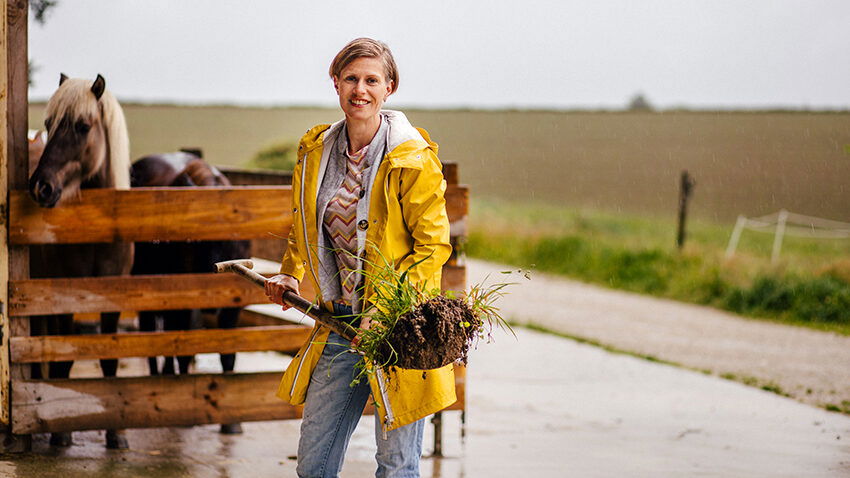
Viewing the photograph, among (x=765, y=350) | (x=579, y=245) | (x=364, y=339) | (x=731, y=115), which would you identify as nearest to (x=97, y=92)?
(x=364, y=339)

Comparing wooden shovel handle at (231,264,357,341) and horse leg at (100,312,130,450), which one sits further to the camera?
horse leg at (100,312,130,450)

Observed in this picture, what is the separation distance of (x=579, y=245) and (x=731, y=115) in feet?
88.7

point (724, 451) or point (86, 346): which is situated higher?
point (86, 346)

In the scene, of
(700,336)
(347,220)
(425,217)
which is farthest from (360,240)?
(700,336)

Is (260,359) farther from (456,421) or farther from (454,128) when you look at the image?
(454,128)

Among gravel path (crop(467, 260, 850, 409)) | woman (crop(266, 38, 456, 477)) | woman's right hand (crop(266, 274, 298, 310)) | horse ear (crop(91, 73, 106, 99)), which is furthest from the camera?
gravel path (crop(467, 260, 850, 409))

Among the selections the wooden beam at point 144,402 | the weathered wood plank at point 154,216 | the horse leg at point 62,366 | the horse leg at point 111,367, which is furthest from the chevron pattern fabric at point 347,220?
the horse leg at point 62,366

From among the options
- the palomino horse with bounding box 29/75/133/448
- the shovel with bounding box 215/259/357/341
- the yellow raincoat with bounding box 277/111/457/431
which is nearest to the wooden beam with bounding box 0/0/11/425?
the palomino horse with bounding box 29/75/133/448

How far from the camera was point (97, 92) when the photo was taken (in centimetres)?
442

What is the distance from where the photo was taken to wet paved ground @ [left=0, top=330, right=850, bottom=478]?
14.8ft

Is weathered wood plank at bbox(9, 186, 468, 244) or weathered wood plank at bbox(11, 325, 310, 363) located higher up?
weathered wood plank at bbox(9, 186, 468, 244)

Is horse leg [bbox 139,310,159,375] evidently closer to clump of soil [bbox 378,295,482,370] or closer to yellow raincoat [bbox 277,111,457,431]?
yellow raincoat [bbox 277,111,457,431]

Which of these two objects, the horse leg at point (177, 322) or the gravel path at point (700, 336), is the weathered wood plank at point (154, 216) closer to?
the horse leg at point (177, 322)

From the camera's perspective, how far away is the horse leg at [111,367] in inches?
178
